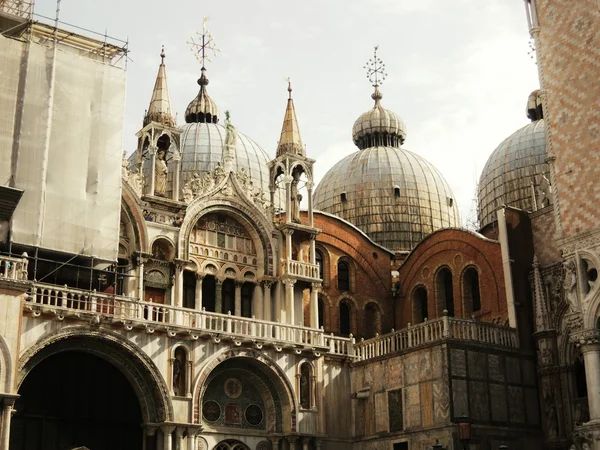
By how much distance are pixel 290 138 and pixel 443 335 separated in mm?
9245

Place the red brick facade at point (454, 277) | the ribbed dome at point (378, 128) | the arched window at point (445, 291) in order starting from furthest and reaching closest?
the ribbed dome at point (378, 128) → the arched window at point (445, 291) → the red brick facade at point (454, 277)

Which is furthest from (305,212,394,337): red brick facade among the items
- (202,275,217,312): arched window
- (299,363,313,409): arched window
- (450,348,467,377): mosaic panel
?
(450,348,467,377): mosaic panel

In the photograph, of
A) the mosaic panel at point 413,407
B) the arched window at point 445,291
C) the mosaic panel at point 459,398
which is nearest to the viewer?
the mosaic panel at point 459,398

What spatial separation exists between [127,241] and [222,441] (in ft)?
20.7

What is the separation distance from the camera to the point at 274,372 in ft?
87.0

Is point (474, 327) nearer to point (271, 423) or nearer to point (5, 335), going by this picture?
point (271, 423)

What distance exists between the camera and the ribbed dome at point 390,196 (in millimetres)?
44844

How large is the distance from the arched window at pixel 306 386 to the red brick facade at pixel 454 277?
670cm

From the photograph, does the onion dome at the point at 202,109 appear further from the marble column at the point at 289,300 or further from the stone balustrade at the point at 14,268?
the stone balustrade at the point at 14,268

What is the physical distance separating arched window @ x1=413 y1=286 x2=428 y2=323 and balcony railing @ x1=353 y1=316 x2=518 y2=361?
6.24 metres

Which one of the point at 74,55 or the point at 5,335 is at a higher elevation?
the point at 74,55

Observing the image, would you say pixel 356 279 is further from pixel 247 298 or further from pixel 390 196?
pixel 390 196

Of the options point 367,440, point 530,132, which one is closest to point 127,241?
point 367,440

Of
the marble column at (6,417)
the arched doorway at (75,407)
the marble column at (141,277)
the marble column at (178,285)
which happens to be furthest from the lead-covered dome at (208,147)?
the marble column at (6,417)
